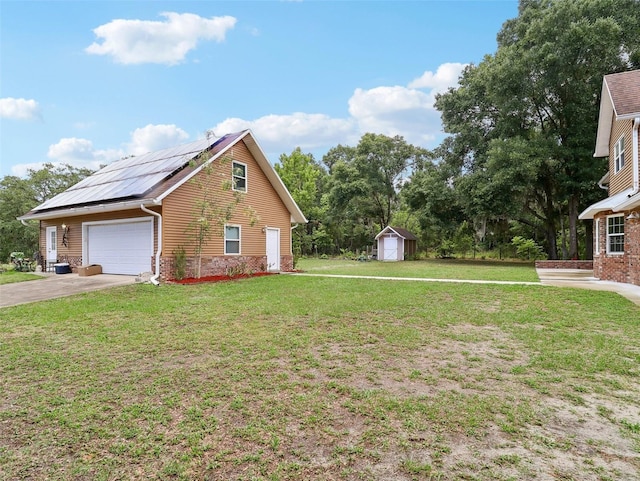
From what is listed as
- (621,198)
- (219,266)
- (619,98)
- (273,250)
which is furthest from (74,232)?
(619,98)

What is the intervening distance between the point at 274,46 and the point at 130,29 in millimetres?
5412

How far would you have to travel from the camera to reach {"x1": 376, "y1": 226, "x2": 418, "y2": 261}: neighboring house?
99.1ft

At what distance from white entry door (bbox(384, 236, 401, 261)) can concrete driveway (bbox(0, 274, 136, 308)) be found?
72.3 ft

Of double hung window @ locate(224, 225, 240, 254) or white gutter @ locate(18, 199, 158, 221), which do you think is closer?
white gutter @ locate(18, 199, 158, 221)

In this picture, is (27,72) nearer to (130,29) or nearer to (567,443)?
(130,29)

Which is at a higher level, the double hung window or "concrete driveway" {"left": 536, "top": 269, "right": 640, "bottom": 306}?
the double hung window

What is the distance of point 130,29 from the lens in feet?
42.1

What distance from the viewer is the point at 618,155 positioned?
493 inches

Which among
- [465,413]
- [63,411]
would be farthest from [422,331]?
[63,411]

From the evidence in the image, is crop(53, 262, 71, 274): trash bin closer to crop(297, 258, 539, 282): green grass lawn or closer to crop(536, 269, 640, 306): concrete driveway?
crop(297, 258, 539, 282): green grass lawn

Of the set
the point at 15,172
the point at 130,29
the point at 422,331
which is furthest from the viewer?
the point at 15,172

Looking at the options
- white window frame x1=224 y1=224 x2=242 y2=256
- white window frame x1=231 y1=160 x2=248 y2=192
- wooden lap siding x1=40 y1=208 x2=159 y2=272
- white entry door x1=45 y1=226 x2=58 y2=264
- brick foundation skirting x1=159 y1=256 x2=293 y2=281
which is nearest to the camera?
brick foundation skirting x1=159 y1=256 x2=293 y2=281

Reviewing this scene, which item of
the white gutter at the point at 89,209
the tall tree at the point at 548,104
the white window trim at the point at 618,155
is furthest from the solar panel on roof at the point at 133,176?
the tall tree at the point at 548,104

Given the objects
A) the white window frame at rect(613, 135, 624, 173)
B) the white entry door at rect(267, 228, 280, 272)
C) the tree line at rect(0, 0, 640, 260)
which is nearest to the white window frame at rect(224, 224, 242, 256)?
the white entry door at rect(267, 228, 280, 272)
